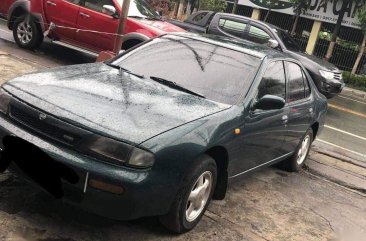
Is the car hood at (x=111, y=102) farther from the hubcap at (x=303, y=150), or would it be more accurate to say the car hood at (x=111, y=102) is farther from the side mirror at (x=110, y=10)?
the side mirror at (x=110, y=10)

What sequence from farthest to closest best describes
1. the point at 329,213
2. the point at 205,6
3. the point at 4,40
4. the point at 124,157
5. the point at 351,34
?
the point at 205,6, the point at 351,34, the point at 4,40, the point at 329,213, the point at 124,157

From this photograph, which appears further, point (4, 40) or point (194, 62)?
point (4, 40)

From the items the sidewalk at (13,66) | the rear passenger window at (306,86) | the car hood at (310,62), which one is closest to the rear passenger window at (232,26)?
the car hood at (310,62)

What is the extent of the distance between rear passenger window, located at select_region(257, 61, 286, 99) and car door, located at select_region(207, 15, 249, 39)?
23.2 ft

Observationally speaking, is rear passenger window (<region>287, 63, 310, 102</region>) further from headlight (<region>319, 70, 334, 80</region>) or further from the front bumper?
headlight (<region>319, 70, 334, 80</region>)

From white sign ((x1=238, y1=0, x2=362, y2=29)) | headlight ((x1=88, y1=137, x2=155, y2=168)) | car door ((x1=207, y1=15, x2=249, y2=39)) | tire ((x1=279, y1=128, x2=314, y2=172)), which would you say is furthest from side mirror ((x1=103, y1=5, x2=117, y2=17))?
white sign ((x1=238, y1=0, x2=362, y2=29))

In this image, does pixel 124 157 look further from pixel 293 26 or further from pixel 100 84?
pixel 293 26

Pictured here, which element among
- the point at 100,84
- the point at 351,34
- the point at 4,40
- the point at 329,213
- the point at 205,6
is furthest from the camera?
the point at 205,6

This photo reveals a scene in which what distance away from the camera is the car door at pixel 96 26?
10.1 metres

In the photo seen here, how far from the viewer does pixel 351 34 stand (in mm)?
24281

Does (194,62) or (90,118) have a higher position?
(194,62)

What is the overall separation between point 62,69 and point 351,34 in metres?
22.0

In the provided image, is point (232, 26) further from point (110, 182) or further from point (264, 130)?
point (110, 182)

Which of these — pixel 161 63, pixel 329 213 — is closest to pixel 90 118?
pixel 161 63
